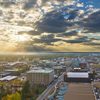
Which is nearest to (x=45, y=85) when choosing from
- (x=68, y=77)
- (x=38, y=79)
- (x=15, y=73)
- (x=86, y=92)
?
(x=38, y=79)

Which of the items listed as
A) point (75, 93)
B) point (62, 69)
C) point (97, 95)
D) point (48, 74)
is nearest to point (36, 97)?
point (75, 93)

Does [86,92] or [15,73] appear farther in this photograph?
[15,73]

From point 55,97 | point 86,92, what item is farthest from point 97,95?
point 55,97

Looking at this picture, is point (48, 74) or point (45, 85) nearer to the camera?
point (45, 85)

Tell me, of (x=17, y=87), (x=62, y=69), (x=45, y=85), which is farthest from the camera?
(x=62, y=69)

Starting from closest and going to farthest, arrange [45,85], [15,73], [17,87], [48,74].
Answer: [17,87] → [45,85] → [48,74] → [15,73]

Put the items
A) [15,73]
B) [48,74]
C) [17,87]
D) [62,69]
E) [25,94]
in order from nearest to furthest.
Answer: [25,94], [17,87], [48,74], [15,73], [62,69]

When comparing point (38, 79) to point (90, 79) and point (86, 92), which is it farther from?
point (86, 92)

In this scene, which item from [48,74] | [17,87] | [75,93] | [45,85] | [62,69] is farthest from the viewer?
[62,69]

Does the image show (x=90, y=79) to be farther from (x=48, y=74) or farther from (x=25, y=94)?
(x=25, y=94)
